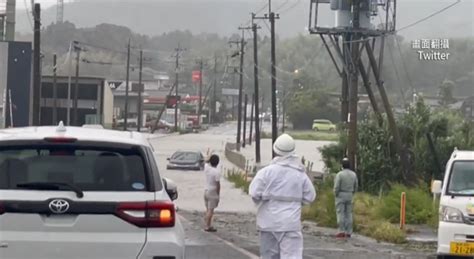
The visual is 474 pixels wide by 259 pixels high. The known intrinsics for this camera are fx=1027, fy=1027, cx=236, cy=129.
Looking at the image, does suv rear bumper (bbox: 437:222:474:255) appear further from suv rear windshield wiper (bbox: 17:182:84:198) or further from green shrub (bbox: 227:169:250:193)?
green shrub (bbox: 227:169:250:193)

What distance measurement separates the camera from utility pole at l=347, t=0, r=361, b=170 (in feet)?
108

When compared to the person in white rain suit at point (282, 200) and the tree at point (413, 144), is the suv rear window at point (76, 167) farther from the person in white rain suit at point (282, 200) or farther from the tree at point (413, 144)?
the tree at point (413, 144)

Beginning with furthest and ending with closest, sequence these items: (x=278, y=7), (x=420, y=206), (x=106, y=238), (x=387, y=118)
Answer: (x=278, y=7), (x=387, y=118), (x=420, y=206), (x=106, y=238)

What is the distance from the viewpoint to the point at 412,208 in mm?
25266

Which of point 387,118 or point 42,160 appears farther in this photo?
point 387,118

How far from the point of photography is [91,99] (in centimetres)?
9125

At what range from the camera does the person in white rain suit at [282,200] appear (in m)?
9.94

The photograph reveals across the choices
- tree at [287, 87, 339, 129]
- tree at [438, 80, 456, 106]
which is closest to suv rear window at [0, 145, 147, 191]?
tree at [438, 80, 456, 106]

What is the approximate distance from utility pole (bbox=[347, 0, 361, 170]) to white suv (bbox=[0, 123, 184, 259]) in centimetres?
2455

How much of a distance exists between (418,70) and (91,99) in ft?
129

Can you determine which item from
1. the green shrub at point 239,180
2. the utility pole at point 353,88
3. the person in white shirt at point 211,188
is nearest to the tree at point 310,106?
the green shrub at point 239,180

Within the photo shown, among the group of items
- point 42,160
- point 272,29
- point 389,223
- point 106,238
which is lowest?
point 389,223

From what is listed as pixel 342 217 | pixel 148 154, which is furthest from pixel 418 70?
pixel 148 154

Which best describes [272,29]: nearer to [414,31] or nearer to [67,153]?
[414,31]
